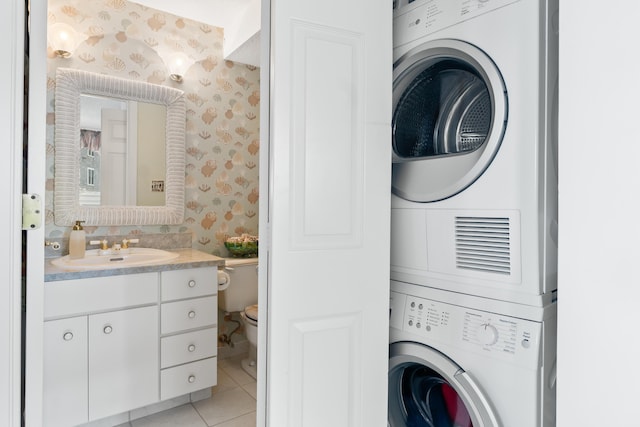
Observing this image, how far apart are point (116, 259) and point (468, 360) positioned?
1.95 metres

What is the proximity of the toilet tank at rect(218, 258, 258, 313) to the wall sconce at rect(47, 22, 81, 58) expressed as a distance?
1575 mm

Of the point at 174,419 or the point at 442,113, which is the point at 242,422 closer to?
the point at 174,419

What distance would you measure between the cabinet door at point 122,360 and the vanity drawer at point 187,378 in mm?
48

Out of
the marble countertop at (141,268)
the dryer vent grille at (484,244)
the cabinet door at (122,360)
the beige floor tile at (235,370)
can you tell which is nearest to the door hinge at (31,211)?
the marble countertop at (141,268)

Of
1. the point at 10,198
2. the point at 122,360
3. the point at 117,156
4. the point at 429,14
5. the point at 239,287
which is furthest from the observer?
the point at 239,287

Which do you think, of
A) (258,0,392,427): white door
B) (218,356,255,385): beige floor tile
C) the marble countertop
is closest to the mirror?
the marble countertop

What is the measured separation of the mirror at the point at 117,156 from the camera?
2.29 metres

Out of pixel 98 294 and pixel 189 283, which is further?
pixel 189 283

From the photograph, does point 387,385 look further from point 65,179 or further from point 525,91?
point 65,179

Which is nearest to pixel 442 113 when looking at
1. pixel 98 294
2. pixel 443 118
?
pixel 443 118

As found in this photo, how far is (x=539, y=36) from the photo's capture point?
3.67 ft

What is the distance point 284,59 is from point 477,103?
0.72 meters

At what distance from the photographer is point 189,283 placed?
7.23ft

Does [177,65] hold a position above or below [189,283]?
above
